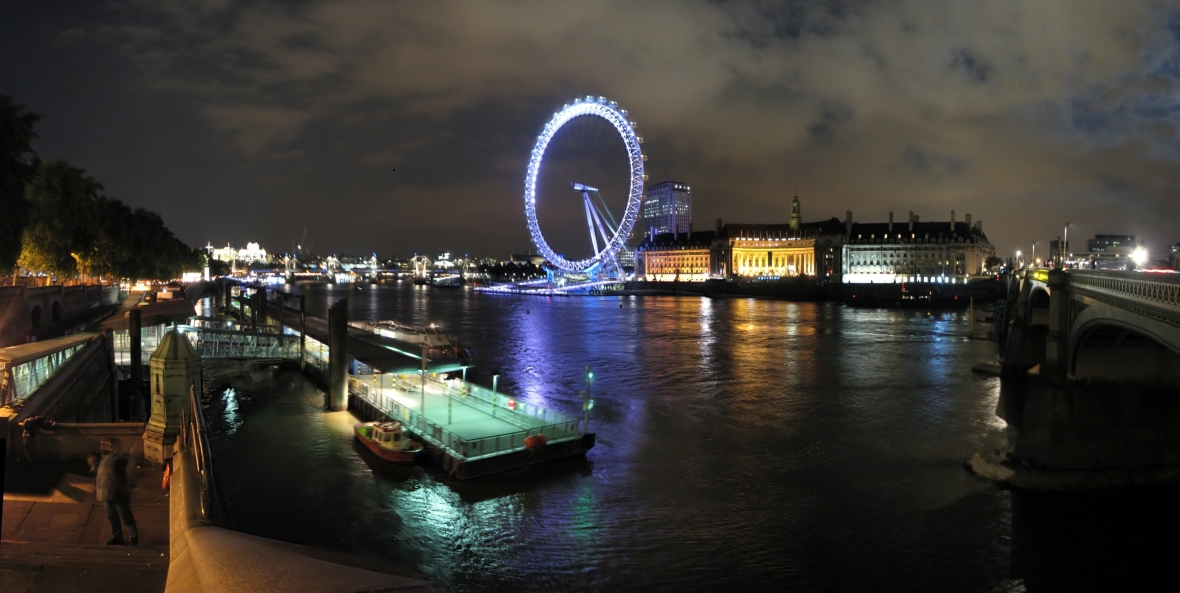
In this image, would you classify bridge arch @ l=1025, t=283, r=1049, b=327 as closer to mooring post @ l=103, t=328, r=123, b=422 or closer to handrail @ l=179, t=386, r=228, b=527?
handrail @ l=179, t=386, r=228, b=527

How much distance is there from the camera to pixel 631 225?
3327 inches

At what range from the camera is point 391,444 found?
55.0ft

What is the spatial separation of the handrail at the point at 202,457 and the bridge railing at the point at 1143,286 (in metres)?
15.5

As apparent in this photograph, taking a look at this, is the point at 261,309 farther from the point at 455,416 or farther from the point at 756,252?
the point at 756,252

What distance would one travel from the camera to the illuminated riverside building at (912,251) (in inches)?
5143

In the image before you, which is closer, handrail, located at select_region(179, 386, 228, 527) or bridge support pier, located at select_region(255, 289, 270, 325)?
handrail, located at select_region(179, 386, 228, 527)

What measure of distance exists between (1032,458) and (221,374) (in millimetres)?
27740

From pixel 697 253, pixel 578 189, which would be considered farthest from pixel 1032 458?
pixel 697 253

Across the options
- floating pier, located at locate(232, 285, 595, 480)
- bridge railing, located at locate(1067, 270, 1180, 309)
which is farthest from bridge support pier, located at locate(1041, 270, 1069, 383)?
floating pier, located at locate(232, 285, 595, 480)

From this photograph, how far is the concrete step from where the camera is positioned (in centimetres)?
621

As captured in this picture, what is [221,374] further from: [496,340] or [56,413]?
[496,340]

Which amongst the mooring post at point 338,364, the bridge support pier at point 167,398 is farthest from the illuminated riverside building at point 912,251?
the bridge support pier at point 167,398

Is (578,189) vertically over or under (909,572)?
over

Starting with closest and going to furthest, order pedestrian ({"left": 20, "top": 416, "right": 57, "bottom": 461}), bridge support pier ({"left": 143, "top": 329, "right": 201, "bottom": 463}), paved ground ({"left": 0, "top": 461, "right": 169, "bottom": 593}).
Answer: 1. paved ground ({"left": 0, "top": 461, "right": 169, "bottom": 593})
2. pedestrian ({"left": 20, "top": 416, "right": 57, "bottom": 461})
3. bridge support pier ({"left": 143, "top": 329, "right": 201, "bottom": 463})
